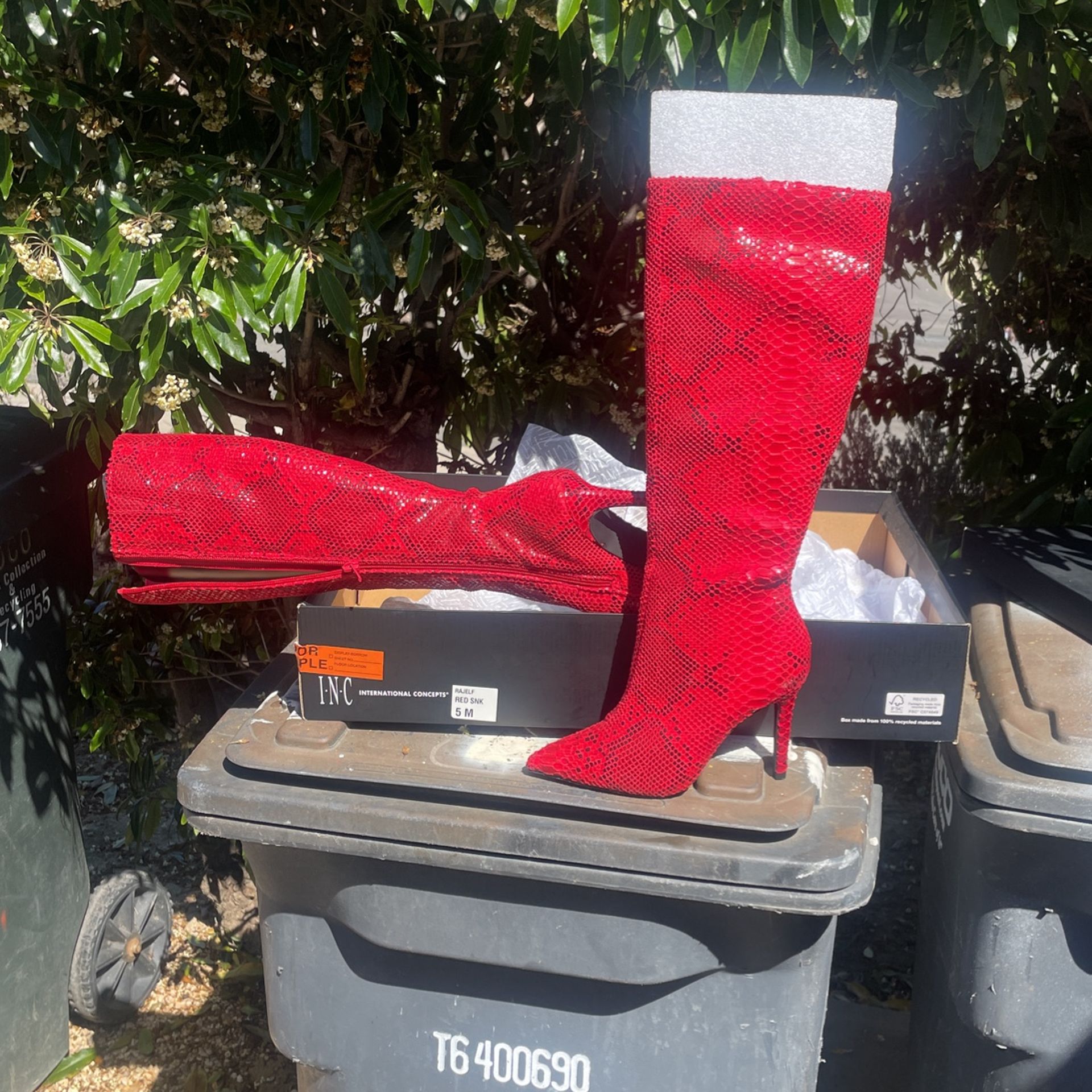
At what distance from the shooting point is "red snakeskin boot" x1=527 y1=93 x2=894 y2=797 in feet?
4.14

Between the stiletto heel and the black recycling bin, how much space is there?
145cm

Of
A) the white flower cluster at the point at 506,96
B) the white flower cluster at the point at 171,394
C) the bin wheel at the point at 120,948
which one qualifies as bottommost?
the bin wheel at the point at 120,948

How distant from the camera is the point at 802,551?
5.98ft

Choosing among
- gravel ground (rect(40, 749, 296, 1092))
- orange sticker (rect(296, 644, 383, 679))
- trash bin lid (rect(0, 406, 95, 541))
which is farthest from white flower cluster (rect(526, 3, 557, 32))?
gravel ground (rect(40, 749, 296, 1092))

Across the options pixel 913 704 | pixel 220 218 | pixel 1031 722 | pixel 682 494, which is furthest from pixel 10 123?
pixel 1031 722

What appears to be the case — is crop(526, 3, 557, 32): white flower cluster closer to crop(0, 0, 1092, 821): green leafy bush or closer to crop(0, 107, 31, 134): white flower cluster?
crop(0, 0, 1092, 821): green leafy bush

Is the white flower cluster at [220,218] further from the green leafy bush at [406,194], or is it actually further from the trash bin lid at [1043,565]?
the trash bin lid at [1043,565]

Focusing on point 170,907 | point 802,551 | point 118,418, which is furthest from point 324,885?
point 170,907

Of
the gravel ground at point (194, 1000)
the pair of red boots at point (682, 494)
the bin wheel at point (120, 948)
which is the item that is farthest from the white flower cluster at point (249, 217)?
the gravel ground at point (194, 1000)

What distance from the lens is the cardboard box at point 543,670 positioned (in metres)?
1.46

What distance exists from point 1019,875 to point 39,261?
1654 mm

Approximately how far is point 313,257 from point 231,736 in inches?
29.6

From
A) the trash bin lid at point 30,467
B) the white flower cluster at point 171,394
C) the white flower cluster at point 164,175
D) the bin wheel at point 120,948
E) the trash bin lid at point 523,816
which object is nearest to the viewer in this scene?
the trash bin lid at point 523,816

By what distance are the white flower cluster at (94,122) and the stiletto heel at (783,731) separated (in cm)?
135
